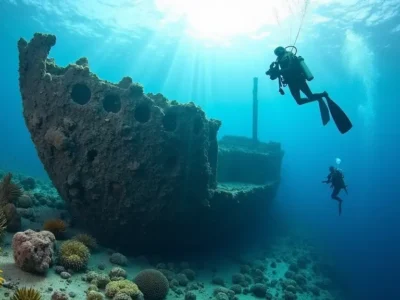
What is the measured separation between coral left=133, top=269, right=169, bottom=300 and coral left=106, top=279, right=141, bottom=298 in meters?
0.95

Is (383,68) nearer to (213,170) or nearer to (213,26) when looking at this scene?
(213,26)

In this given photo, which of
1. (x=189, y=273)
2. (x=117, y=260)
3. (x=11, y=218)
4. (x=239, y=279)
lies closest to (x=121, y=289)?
(x=117, y=260)

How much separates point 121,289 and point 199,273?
16.7 feet

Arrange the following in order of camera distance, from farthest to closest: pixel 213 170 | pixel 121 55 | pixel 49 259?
pixel 121 55, pixel 213 170, pixel 49 259

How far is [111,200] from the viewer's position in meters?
9.39

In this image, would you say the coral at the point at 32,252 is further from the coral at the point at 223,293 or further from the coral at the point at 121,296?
the coral at the point at 223,293

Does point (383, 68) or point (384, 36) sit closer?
point (384, 36)

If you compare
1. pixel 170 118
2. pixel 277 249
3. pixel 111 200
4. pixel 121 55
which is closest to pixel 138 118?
pixel 170 118

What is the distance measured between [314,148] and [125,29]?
10184 centimetres

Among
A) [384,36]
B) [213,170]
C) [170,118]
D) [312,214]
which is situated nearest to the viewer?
[170,118]

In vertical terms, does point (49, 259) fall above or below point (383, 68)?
below

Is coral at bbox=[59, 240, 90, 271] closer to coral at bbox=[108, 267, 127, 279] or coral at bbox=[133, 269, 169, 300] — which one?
coral at bbox=[108, 267, 127, 279]

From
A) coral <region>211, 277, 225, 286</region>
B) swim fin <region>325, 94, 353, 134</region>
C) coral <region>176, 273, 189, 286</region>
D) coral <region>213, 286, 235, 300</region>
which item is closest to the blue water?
coral <region>211, 277, 225, 286</region>

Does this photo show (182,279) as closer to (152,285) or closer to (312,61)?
(152,285)
